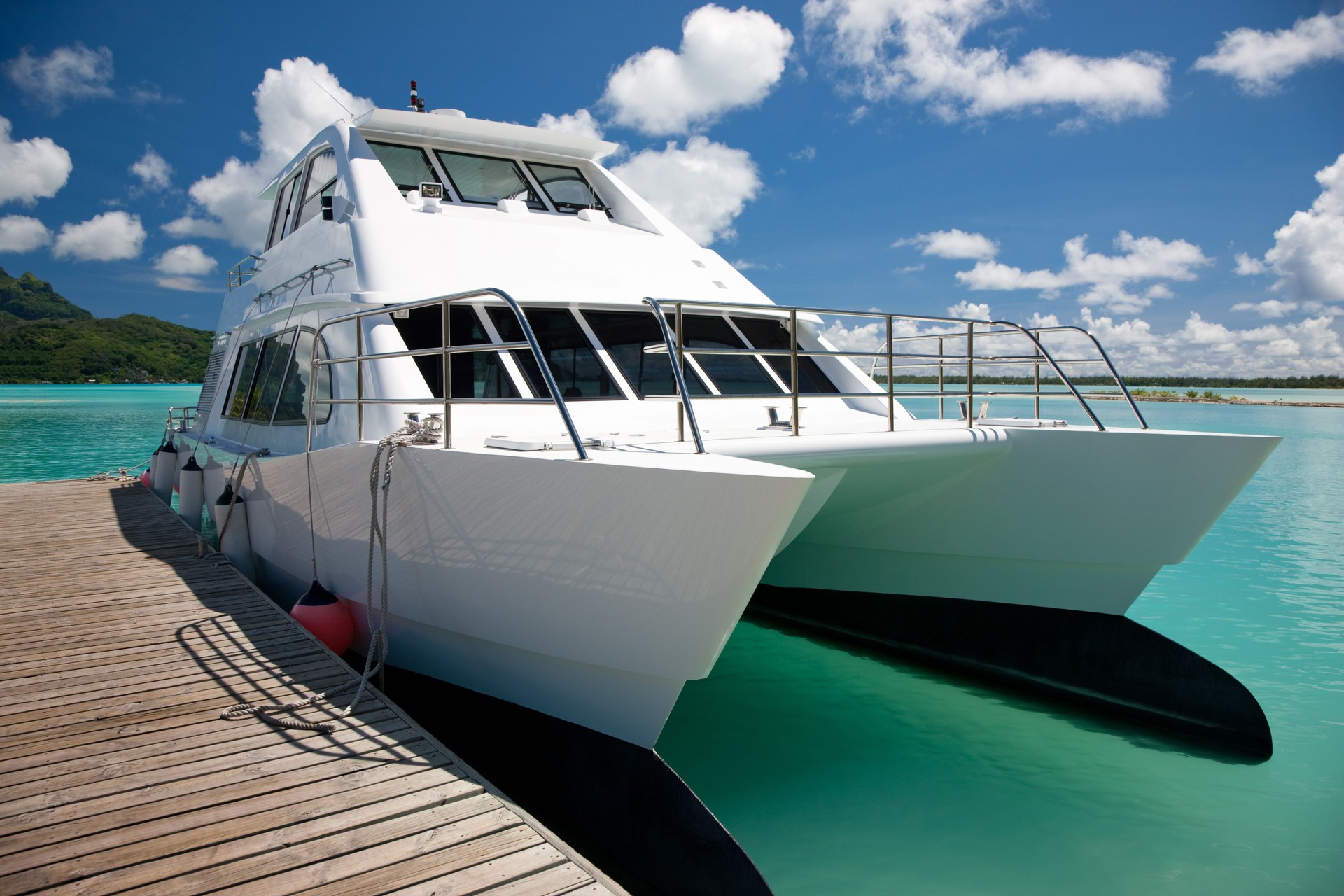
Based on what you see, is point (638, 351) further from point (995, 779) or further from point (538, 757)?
point (995, 779)

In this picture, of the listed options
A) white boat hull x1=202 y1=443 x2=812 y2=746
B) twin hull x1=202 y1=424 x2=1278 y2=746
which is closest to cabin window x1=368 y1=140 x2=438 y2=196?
twin hull x1=202 y1=424 x2=1278 y2=746

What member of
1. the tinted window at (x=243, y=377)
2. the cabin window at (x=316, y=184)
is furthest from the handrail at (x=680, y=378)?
the tinted window at (x=243, y=377)

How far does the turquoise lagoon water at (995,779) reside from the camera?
151 inches

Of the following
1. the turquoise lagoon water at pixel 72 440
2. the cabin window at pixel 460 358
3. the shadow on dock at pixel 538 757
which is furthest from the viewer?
the turquoise lagoon water at pixel 72 440

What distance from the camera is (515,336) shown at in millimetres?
5336

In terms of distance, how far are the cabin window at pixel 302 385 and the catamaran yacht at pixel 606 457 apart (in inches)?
1.4

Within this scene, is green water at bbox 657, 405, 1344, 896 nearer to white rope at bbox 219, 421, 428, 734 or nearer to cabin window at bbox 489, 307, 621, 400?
white rope at bbox 219, 421, 428, 734

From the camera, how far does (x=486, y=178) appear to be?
7.22m

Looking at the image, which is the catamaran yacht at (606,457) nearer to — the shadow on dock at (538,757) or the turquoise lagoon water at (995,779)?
the shadow on dock at (538,757)

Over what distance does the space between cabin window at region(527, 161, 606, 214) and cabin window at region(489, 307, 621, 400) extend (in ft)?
7.07

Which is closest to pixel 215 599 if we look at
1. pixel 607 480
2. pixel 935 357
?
pixel 607 480

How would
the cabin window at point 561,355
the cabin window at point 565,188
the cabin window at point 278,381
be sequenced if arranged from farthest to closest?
the cabin window at point 565,188 → the cabin window at point 278,381 → the cabin window at point 561,355

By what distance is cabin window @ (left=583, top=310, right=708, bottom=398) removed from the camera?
5367mm

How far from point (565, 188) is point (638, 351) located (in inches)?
103
